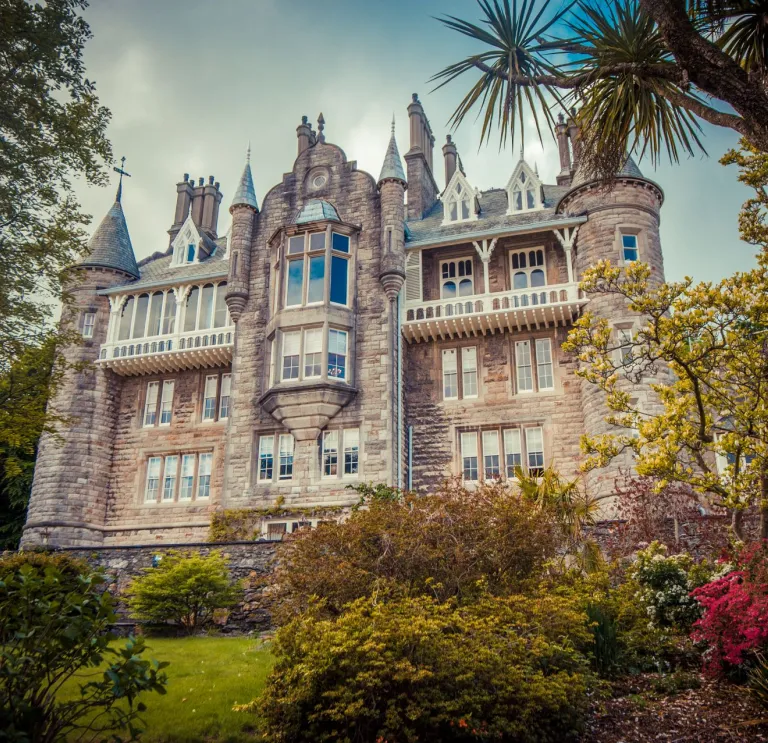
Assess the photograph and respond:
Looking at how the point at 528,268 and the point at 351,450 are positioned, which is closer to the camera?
the point at 351,450

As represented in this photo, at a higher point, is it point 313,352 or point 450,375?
point 313,352

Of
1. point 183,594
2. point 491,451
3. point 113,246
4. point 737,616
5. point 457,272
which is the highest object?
point 113,246

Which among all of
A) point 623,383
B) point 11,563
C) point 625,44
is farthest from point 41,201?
point 623,383

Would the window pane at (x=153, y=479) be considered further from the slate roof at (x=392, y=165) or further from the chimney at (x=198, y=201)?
the slate roof at (x=392, y=165)

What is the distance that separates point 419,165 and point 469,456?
1326 cm

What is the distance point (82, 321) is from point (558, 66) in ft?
81.8

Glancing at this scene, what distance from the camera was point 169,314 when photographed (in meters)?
29.3

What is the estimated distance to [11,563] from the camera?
50.8 ft

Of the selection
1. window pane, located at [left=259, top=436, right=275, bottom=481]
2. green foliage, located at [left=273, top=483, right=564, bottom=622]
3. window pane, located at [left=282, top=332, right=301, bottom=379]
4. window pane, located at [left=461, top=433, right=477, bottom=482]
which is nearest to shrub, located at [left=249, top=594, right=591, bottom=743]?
green foliage, located at [left=273, top=483, right=564, bottom=622]

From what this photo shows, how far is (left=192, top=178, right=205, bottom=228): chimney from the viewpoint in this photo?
115ft

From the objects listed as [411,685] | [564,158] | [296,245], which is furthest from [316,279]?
[411,685]

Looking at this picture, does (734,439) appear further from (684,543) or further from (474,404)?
(474,404)

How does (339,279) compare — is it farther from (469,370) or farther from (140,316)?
(140,316)

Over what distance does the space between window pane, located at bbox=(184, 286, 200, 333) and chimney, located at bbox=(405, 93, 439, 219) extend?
29.9 ft
